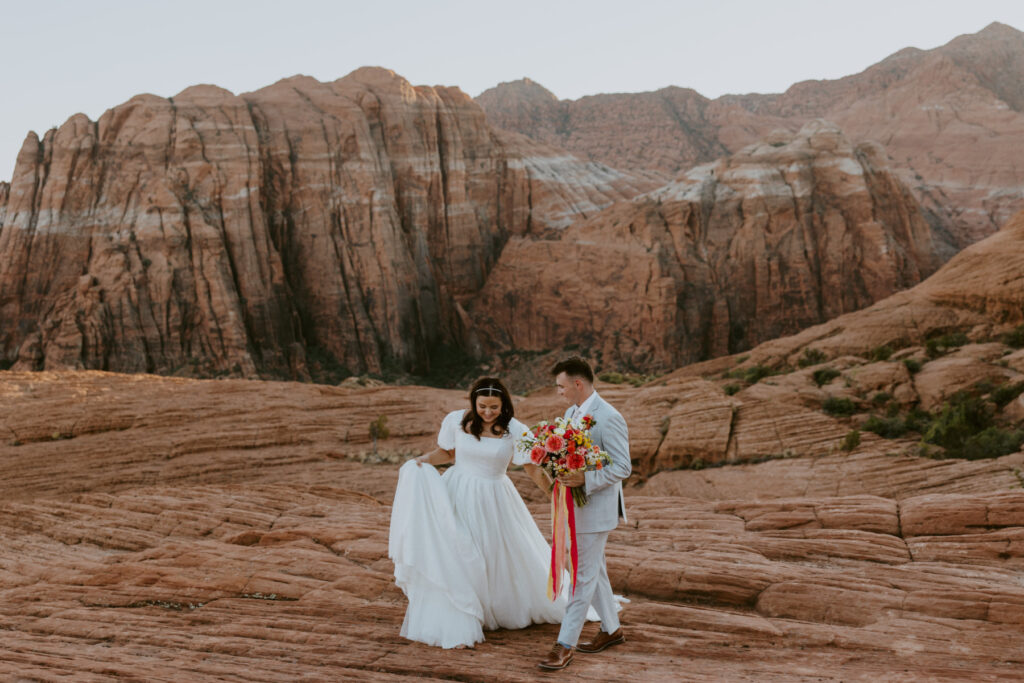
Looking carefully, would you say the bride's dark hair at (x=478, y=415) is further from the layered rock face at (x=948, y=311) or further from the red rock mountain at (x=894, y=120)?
the red rock mountain at (x=894, y=120)

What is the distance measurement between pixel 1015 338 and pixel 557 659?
19.2 meters

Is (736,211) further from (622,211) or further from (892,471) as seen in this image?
(892,471)

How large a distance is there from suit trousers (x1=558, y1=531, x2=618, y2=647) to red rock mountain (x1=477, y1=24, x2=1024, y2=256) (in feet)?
212

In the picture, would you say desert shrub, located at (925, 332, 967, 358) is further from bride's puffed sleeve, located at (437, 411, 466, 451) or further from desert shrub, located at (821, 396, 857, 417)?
bride's puffed sleeve, located at (437, 411, 466, 451)

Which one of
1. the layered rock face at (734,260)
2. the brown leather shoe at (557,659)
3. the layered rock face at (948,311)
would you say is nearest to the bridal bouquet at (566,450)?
the brown leather shoe at (557,659)

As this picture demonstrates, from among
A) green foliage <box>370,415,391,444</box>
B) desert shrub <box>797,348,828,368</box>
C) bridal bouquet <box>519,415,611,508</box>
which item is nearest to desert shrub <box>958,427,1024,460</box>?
desert shrub <box>797,348,828,368</box>

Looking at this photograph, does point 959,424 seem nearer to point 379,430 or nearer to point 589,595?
point 589,595

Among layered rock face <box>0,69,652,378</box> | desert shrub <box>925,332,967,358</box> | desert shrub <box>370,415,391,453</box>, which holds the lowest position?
desert shrub <box>370,415,391,453</box>

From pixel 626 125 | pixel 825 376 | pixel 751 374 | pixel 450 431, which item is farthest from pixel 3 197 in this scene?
pixel 626 125

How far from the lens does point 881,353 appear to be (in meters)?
22.5

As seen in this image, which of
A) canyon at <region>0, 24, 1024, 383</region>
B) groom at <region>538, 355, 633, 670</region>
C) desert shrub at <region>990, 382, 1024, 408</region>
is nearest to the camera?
groom at <region>538, 355, 633, 670</region>

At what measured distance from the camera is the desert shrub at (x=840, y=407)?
60.0 ft

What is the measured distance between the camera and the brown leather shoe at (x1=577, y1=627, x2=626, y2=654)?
232 inches

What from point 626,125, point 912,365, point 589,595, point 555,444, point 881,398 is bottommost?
point 881,398
